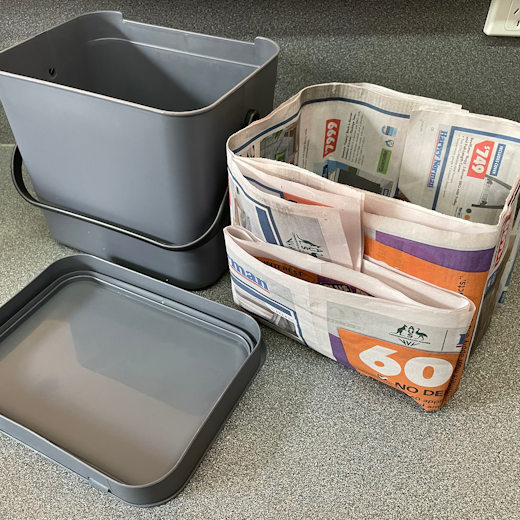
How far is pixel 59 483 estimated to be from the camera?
40cm

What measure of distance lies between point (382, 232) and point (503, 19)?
1.24 ft

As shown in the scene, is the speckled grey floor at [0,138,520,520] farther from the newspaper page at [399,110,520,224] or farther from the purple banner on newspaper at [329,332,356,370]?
the newspaper page at [399,110,520,224]

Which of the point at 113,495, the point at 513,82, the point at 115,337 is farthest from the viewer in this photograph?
the point at 513,82

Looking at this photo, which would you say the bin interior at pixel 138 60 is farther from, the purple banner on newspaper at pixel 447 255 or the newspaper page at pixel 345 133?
the purple banner on newspaper at pixel 447 255

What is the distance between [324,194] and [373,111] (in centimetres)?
18

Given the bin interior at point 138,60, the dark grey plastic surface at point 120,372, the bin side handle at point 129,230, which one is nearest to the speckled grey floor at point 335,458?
the dark grey plastic surface at point 120,372

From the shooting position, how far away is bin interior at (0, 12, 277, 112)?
0.55 metres

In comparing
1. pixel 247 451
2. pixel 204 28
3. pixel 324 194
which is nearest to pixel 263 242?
pixel 324 194

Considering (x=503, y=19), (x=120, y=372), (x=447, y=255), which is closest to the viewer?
(x=447, y=255)

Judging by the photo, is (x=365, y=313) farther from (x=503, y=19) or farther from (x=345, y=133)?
(x=503, y=19)

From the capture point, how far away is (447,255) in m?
0.37

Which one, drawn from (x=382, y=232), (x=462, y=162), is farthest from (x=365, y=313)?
(x=462, y=162)

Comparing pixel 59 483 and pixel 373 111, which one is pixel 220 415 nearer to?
pixel 59 483

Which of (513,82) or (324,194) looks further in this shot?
(513,82)
